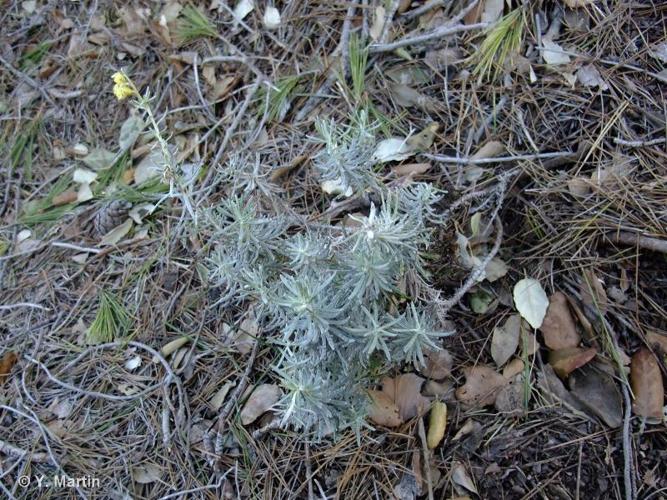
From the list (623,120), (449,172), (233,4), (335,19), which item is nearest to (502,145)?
(449,172)

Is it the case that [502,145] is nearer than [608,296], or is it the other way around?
[608,296]

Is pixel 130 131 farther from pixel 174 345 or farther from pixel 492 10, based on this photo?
pixel 492 10

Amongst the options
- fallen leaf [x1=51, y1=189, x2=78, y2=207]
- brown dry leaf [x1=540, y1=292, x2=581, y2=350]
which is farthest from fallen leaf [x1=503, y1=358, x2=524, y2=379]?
fallen leaf [x1=51, y1=189, x2=78, y2=207]

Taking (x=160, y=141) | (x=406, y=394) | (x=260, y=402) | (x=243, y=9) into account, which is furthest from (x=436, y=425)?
(x=243, y=9)

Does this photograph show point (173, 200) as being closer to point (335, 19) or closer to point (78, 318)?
point (78, 318)

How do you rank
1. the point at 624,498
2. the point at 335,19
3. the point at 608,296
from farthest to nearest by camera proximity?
the point at 335,19 < the point at 608,296 < the point at 624,498
